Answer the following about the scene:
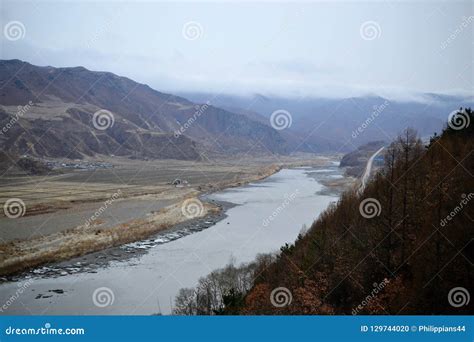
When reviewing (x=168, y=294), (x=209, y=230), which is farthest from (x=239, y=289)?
(x=209, y=230)

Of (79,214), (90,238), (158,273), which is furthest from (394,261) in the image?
(79,214)

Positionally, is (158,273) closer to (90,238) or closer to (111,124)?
(90,238)

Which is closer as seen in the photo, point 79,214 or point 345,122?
point 79,214

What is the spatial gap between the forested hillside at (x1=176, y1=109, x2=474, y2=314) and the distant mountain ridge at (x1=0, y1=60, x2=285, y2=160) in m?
10.3

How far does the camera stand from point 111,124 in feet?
193

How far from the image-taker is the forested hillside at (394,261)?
5.27m

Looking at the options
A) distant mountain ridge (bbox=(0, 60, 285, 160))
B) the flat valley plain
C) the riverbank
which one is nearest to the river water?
the riverbank

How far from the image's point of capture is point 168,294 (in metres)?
8.89

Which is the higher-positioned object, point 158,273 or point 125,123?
point 125,123

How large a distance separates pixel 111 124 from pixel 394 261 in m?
56.5

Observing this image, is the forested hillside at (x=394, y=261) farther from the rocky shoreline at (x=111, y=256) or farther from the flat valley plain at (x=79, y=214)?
the flat valley plain at (x=79, y=214)

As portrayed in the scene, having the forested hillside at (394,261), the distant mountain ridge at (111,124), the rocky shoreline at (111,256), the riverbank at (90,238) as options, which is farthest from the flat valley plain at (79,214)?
the forested hillside at (394,261)

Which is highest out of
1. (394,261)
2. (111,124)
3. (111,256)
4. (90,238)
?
(111,124)
